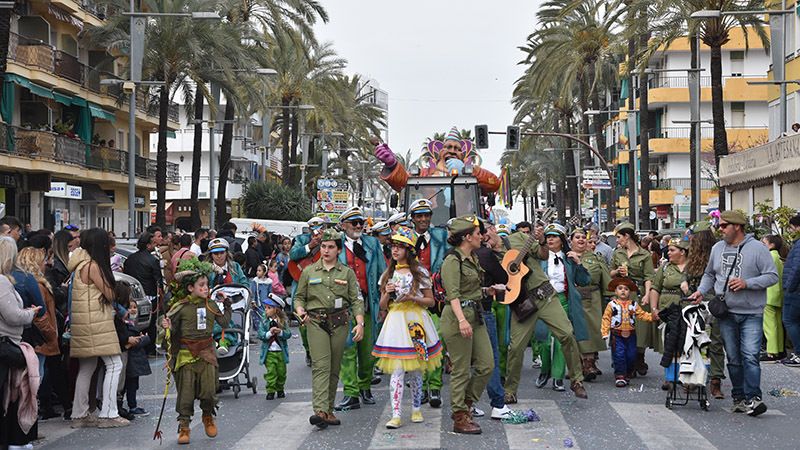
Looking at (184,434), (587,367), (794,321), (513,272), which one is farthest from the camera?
(794,321)

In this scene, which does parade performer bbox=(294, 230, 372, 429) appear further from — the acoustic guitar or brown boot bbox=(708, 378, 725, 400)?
brown boot bbox=(708, 378, 725, 400)

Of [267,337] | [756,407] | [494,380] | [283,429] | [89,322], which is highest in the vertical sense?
[89,322]

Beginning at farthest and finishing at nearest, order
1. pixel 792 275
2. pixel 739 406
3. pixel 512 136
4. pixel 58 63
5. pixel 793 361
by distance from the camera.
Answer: pixel 512 136 < pixel 58 63 < pixel 793 361 < pixel 792 275 < pixel 739 406

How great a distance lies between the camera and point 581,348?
13789mm

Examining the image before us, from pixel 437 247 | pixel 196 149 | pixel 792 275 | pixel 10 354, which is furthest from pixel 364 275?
pixel 196 149

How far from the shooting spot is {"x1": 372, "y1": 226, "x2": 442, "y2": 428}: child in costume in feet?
34.3

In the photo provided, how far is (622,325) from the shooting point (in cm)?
1380

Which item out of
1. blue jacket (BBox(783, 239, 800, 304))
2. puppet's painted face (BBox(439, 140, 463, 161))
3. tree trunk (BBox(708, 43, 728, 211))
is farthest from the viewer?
tree trunk (BBox(708, 43, 728, 211))

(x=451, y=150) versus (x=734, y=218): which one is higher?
(x=451, y=150)

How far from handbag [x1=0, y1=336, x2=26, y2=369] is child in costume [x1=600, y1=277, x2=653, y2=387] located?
6.88 meters

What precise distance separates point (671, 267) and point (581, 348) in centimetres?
152

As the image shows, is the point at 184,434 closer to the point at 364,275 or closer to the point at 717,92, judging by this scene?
the point at 364,275

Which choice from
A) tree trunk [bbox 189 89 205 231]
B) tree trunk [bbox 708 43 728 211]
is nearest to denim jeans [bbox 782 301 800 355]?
tree trunk [bbox 708 43 728 211]

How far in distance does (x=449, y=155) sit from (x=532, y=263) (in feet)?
30.3
